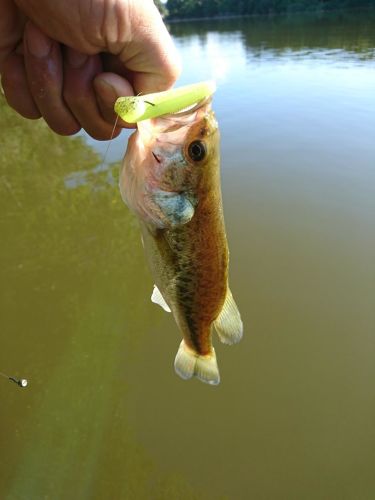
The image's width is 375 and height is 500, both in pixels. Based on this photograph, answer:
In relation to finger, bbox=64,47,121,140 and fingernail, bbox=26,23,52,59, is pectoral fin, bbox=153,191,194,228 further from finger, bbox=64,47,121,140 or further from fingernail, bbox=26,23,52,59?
fingernail, bbox=26,23,52,59

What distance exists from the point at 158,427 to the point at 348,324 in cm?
259

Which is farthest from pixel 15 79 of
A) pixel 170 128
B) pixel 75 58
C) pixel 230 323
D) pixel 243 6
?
pixel 243 6

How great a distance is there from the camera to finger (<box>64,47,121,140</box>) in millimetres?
1826

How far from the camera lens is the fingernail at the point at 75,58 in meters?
1.81

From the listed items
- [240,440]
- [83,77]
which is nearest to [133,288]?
[240,440]

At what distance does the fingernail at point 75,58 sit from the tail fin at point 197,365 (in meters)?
1.34

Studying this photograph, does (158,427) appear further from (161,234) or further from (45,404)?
(161,234)

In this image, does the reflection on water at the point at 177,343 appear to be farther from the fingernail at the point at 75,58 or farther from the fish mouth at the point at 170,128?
the fingernail at the point at 75,58

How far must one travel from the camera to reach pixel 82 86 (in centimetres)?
185

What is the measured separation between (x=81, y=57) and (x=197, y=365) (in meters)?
1.49

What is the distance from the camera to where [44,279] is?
241 inches

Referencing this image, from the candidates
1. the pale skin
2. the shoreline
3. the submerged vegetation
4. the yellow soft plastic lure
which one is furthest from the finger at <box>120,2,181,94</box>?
the shoreline

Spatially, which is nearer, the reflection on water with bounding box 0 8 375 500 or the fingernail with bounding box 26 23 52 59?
the fingernail with bounding box 26 23 52 59

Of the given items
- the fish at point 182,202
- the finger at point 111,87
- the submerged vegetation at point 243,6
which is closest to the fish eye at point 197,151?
the fish at point 182,202
